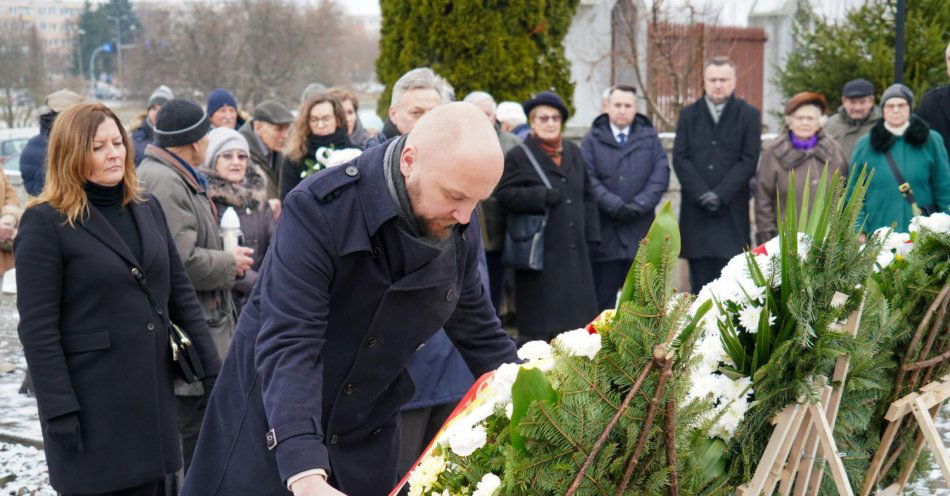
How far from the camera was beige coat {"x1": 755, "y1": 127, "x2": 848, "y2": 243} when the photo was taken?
782cm

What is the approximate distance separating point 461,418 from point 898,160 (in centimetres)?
583

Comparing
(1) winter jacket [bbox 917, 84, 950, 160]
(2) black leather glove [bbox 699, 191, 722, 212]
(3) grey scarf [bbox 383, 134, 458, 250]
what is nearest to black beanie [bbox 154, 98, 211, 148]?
(3) grey scarf [bbox 383, 134, 458, 250]

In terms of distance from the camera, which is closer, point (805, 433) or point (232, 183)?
point (805, 433)

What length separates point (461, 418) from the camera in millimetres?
2664

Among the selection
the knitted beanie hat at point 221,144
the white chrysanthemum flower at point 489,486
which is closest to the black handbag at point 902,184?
the knitted beanie hat at point 221,144

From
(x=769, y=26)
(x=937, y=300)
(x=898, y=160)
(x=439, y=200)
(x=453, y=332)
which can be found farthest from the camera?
(x=769, y=26)

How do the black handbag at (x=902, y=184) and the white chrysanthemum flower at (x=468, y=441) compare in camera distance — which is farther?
the black handbag at (x=902, y=184)

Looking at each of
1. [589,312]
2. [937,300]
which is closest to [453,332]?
[937,300]

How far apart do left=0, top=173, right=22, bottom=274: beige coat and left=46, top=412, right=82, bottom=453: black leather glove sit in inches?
150

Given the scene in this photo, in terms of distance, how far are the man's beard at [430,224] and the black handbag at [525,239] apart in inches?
178

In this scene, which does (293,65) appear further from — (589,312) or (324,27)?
(589,312)

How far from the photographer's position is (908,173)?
7613mm

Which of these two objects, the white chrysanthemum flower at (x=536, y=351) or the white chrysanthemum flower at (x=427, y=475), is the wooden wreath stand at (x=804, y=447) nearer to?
the white chrysanthemum flower at (x=536, y=351)

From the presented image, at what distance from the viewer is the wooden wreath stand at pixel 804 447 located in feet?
9.48
